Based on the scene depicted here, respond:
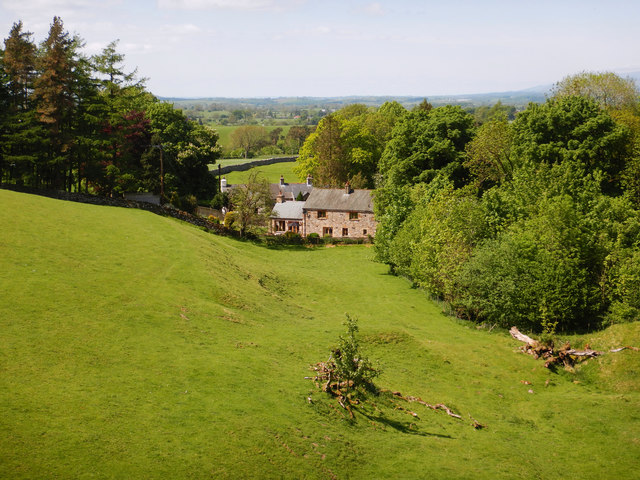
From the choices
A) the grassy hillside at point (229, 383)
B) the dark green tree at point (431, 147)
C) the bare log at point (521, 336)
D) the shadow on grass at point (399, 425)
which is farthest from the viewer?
the dark green tree at point (431, 147)

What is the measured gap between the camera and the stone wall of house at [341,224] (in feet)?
253

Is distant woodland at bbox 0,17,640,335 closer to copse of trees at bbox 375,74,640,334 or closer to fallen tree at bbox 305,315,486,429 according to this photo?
copse of trees at bbox 375,74,640,334

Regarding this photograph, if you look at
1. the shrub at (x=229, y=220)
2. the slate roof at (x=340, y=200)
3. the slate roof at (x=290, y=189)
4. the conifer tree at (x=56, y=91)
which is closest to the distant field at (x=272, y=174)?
the slate roof at (x=290, y=189)

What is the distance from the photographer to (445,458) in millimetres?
20156

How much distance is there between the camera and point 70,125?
60969 millimetres

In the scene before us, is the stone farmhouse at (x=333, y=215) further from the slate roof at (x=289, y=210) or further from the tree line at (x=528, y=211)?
the tree line at (x=528, y=211)

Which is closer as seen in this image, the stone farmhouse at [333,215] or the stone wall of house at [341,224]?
the stone wall of house at [341,224]

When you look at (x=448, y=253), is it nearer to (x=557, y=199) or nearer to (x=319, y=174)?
(x=557, y=199)

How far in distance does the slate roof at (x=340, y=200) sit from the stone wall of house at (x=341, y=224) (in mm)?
785

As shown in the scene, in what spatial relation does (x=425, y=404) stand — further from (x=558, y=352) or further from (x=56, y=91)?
(x=56, y=91)

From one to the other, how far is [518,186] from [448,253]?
10.6 meters

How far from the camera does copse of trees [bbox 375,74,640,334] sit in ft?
129

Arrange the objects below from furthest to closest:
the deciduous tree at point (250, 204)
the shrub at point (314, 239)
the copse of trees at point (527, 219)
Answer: the shrub at point (314, 239)
the deciduous tree at point (250, 204)
the copse of trees at point (527, 219)

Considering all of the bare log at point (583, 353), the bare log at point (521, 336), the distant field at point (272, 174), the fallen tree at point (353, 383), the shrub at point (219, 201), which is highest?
the distant field at point (272, 174)
